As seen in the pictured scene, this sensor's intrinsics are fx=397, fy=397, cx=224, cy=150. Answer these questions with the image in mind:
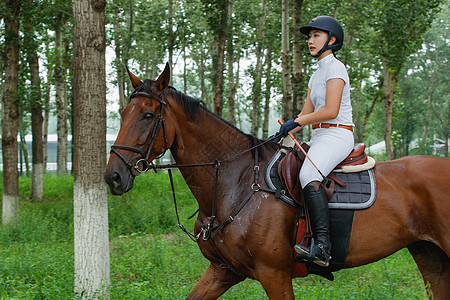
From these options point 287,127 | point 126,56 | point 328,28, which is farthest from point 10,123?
point 126,56

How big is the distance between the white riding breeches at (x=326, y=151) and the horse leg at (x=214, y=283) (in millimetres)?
1157

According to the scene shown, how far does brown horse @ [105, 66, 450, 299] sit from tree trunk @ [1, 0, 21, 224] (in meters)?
8.73

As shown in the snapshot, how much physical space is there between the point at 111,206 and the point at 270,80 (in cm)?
1575

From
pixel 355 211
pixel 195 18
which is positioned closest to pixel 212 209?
pixel 355 211

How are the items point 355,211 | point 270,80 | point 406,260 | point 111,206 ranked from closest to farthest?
1. point 355,211
2. point 406,260
3. point 111,206
4. point 270,80

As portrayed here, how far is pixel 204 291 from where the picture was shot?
12.5 ft

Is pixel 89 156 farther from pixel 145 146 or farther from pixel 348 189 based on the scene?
pixel 348 189

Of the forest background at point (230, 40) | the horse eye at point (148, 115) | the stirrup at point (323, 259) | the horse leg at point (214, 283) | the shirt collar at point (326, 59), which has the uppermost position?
the forest background at point (230, 40)

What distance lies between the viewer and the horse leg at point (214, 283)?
12.5ft

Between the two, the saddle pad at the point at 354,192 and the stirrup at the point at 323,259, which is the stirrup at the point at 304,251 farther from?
A: the saddle pad at the point at 354,192

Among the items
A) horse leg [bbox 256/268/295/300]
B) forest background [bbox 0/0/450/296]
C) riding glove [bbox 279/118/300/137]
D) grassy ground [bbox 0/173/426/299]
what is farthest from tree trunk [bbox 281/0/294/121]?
horse leg [bbox 256/268/295/300]

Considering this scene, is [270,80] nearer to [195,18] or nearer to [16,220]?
[195,18]

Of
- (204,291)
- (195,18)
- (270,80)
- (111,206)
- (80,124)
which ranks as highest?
(195,18)

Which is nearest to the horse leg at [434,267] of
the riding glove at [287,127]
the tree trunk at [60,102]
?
the riding glove at [287,127]
